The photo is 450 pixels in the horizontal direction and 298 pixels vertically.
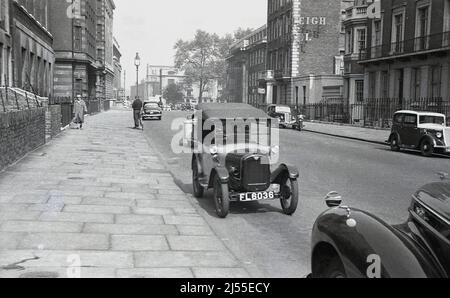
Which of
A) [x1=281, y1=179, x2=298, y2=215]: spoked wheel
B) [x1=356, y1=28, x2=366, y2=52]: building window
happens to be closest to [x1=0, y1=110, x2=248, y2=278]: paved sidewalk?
[x1=281, y1=179, x2=298, y2=215]: spoked wheel

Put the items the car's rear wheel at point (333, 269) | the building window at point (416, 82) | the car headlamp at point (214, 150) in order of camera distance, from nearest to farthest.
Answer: the car's rear wheel at point (333, 269) → the car headlamp at point (214, 150) → the building window at point (416, 82)

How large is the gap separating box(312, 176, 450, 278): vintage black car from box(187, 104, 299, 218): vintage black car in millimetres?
4514

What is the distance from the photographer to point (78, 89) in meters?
52.9

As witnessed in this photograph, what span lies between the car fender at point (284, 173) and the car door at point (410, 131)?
1309cm

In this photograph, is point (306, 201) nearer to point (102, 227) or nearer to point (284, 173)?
point (284, 173)

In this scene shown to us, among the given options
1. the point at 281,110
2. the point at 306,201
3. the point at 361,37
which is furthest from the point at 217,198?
the point at 361,37

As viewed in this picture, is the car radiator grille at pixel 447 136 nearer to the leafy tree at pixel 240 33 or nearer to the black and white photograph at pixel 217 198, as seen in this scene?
the black and white photograph at pixel 217 198

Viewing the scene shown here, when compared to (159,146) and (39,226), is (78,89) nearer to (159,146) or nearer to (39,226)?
(159,146)

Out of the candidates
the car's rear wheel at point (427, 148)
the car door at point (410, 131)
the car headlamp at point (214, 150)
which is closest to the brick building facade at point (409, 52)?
the car door at point (410, 131)

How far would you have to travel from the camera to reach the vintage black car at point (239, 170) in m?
8.34

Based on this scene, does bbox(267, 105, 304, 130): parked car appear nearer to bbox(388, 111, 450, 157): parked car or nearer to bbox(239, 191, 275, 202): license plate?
bbox(388, 111, 450, 157): parked car

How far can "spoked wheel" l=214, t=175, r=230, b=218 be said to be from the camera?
8.12m

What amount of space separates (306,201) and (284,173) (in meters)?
1.24
